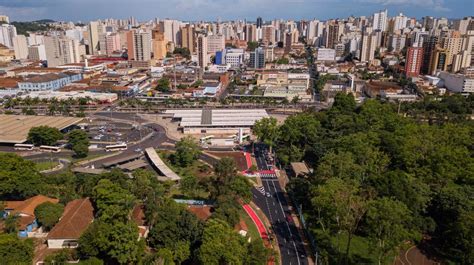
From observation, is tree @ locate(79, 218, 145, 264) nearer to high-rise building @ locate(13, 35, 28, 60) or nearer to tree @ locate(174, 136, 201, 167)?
tree @ locate(174, 136, 201, 167)

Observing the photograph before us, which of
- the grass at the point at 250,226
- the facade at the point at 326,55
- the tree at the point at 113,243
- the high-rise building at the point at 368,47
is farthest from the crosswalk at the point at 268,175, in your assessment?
the facade at the point at 326,55

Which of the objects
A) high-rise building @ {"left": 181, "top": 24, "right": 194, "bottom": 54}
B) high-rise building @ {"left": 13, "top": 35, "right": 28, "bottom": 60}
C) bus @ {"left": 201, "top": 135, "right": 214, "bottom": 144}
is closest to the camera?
bus @ {"left": 201, "top": 135, "right": 214, "bottom": 144}

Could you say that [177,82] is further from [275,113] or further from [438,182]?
[438,182]

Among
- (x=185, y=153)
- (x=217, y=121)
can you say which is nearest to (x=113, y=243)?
(x=185, y=153)

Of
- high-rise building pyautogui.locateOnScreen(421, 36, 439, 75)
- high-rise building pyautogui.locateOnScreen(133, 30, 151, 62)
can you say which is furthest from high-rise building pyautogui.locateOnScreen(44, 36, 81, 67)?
high-rise building pyautogui.locateOnScreen(421, 36, 439, 75)

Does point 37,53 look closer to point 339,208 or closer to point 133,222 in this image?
point 133,222

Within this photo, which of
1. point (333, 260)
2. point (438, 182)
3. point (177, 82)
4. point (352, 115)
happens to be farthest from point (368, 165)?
point (177, 82)

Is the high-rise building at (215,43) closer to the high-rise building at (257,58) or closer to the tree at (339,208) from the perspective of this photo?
the high-rise building at (257,58)
